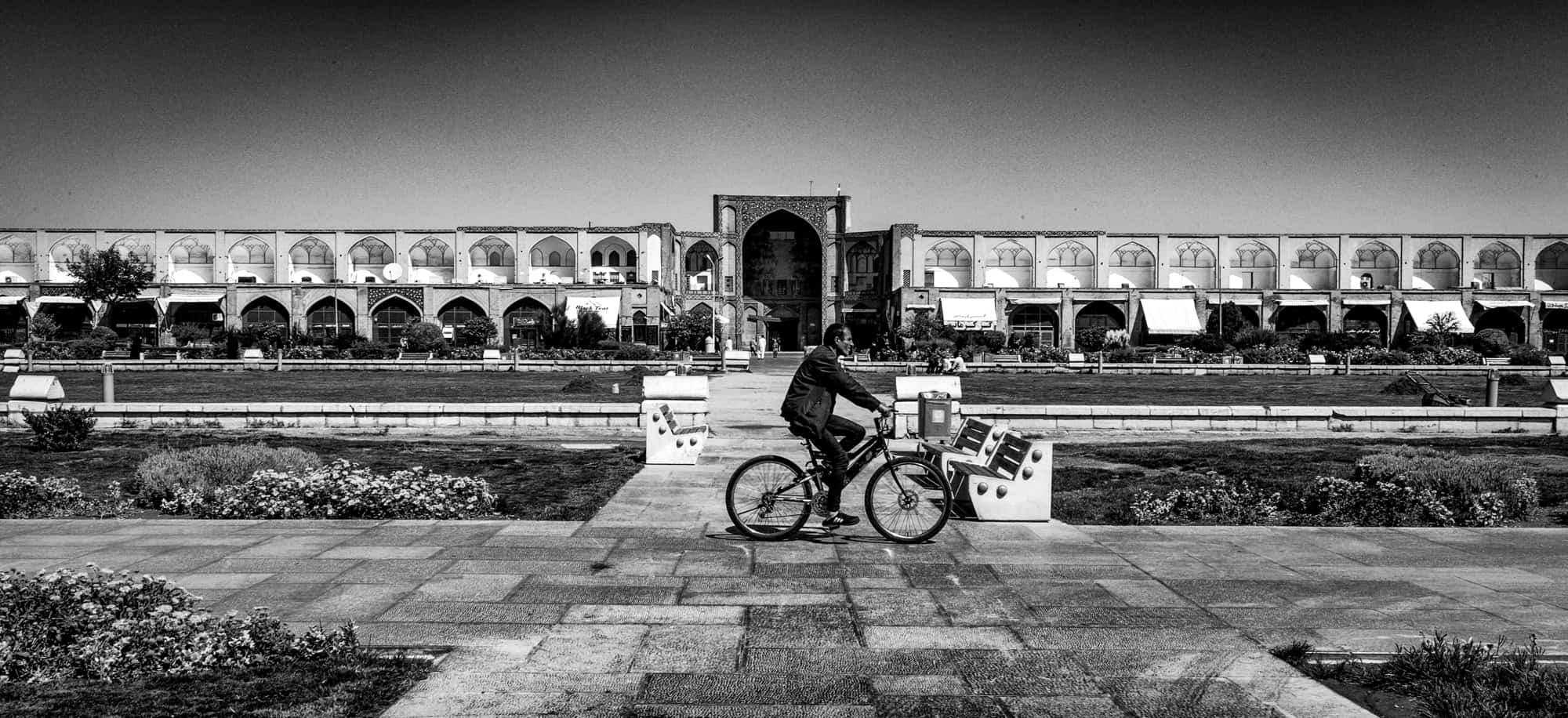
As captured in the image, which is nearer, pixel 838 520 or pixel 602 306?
pixel 838 520

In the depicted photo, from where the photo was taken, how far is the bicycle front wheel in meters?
5.76

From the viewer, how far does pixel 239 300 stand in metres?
49.4

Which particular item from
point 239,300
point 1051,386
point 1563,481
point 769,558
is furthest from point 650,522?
point 239,300

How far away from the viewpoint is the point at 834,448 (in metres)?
5.86

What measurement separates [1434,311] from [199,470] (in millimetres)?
55564

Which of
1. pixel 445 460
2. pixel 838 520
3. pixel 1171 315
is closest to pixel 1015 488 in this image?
pixel 838 520

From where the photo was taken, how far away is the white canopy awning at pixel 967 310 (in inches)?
1978

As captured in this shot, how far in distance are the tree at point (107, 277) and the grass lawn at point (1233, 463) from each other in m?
48.1

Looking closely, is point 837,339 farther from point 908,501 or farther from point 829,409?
point 908,501

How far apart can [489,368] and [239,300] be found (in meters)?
23.9

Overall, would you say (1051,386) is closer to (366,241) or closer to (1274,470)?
(1274,470)

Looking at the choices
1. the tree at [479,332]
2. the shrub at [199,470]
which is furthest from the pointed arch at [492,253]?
the shrub at [199,470]

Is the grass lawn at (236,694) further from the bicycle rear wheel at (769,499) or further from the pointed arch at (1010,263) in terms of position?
the pointed arch at (1010,263)

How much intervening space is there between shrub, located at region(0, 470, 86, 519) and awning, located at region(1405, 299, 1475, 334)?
5462 cm
